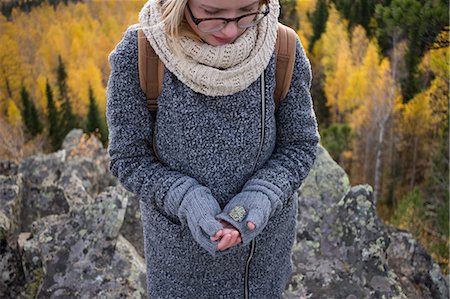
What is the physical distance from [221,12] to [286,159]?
0.61 meters

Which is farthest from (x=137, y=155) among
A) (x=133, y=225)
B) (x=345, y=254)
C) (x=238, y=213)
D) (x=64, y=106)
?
(x=64, y=106)

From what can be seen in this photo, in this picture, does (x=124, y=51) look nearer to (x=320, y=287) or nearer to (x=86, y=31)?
(x=320, y=287)

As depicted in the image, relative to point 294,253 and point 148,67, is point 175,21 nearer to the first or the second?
point 148,67

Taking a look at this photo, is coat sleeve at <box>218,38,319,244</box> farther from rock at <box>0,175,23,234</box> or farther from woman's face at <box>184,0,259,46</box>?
rock at <box>0,175,23,234</box>

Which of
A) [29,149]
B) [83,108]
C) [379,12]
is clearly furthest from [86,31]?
[379,12]

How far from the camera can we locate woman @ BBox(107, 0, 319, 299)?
4.89 feet

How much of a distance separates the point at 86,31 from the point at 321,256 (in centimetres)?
4232

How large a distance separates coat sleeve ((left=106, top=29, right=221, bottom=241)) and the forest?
36.5 ft

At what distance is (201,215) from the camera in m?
1.50

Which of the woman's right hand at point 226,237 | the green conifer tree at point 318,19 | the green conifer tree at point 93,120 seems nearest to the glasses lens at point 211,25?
the woman's right hand at point 226,237

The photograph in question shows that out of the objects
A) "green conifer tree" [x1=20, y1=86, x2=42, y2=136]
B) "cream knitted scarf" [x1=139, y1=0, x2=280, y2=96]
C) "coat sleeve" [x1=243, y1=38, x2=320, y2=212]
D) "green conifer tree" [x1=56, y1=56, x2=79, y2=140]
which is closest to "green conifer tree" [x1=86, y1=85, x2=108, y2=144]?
"green conifer tree" [x1=56, y1=56, x2=79, y2=140]

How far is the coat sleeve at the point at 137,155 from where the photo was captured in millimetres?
1536

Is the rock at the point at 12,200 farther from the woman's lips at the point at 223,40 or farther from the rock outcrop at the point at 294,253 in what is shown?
the woman's lips at the point at 223,40

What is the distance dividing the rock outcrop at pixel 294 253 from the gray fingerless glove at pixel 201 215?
78.3 inches
